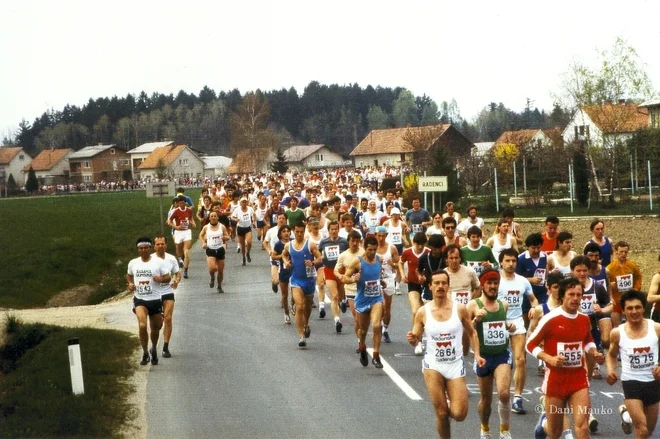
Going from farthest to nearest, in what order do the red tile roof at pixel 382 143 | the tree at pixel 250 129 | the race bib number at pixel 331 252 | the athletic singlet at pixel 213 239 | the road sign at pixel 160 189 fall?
the red tile roof at pixel 382 143 → the tree at pixel 250 129 → the road sign at pixel 160 189 → the athletic singlet at pixel 213 239 → the race bib number at pixel 331 252

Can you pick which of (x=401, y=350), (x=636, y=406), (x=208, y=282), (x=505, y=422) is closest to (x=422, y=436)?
(x=505, y=422)

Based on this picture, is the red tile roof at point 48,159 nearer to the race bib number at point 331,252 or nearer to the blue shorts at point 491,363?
the race bib number at point 331,252

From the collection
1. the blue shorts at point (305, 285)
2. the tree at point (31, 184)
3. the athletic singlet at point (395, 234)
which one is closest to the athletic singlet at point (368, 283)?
the blue shorts at point (305, 285)

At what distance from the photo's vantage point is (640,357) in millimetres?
8703

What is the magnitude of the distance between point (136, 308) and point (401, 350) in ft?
14.0

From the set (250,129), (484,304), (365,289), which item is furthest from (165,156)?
(484,304)

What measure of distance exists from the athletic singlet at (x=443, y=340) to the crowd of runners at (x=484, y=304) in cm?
1

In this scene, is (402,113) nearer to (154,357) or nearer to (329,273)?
(329,273)

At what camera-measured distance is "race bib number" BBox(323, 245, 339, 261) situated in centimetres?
1655

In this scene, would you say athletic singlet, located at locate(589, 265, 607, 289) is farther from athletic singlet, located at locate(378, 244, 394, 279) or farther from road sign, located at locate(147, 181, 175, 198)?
road sign, located at locate(147, 181, 175, 198)

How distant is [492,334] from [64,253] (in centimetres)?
2733

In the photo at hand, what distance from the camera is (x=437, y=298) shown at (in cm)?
941

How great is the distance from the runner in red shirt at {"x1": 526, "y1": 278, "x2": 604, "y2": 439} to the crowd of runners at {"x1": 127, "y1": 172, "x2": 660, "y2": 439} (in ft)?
0.04

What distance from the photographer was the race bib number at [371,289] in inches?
545
